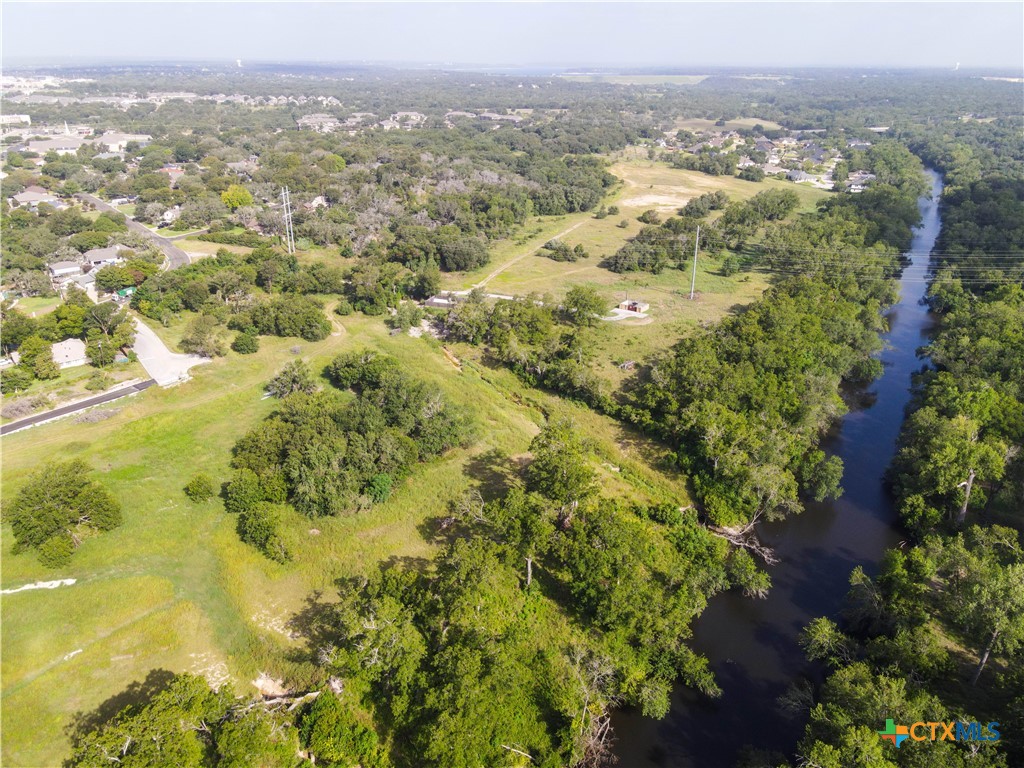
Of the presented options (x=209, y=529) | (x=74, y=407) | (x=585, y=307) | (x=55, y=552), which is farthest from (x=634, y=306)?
(x=55, y=552)

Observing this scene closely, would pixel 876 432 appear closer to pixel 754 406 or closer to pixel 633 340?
pixel 754 406

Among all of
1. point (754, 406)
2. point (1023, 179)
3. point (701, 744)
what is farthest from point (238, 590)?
point (1023, 179)

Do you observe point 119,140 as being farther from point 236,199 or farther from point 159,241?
point 159,241

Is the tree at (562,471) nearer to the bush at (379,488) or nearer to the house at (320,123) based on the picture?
the bush at (379,488)

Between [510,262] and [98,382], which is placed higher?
[510,262]

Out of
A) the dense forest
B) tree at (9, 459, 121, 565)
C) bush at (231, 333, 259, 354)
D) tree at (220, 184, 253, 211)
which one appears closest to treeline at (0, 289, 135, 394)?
the dense forest
